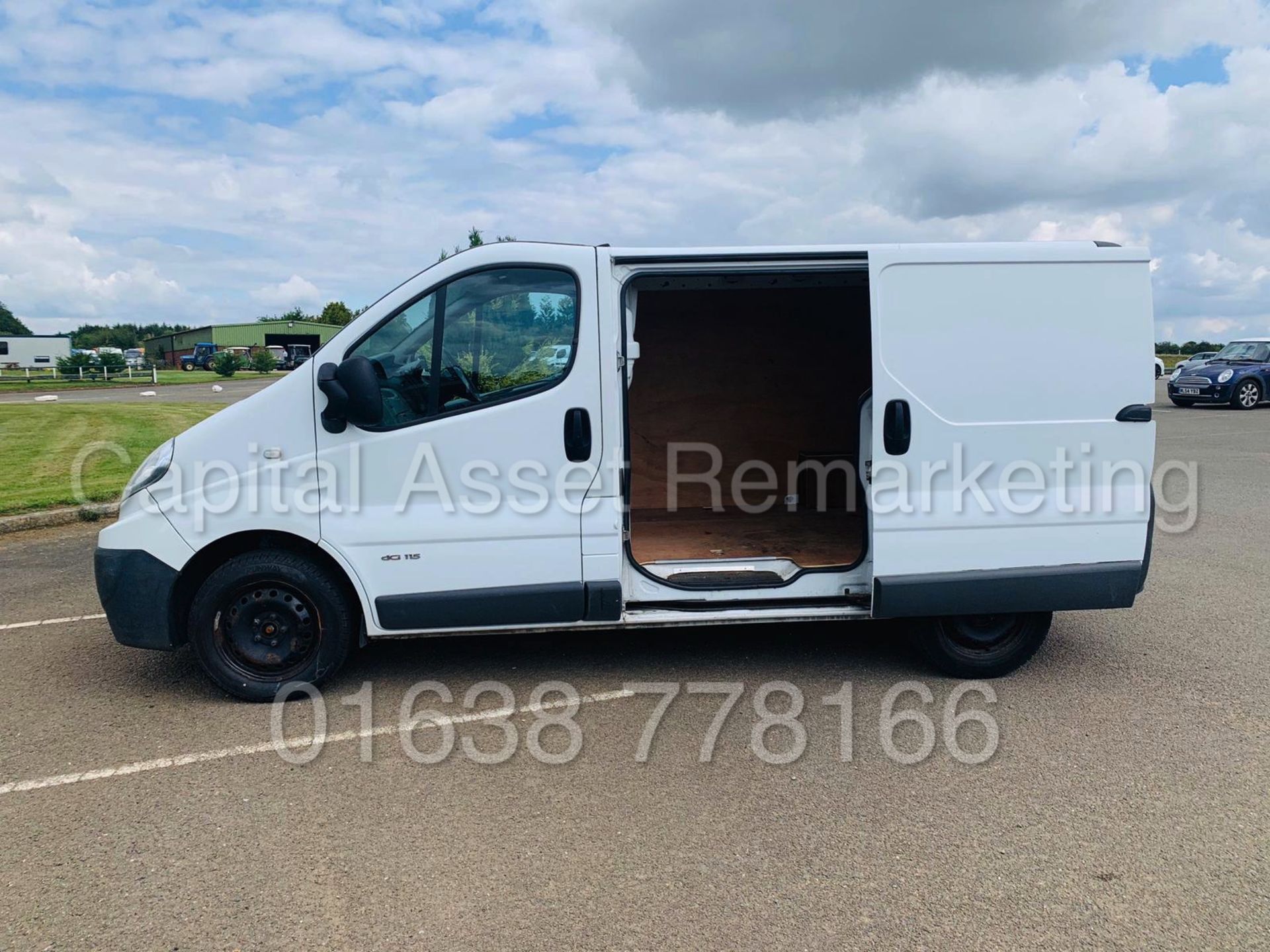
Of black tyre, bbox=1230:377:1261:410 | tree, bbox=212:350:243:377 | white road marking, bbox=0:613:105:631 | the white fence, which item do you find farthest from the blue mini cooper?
tree, bbox=212:350:243:377

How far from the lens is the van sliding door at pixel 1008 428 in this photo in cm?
447

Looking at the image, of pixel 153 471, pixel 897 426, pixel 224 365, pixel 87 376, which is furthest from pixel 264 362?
pixel 897 426

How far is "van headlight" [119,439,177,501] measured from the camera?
4.41 metres

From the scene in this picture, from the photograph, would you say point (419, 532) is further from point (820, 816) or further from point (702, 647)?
point (820, 816)

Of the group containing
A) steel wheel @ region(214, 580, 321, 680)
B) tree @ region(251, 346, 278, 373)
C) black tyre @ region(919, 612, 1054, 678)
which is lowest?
black tyre @ region(919, 612, 1054, 678)

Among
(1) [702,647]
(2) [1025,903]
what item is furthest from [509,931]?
(1) [702,647]

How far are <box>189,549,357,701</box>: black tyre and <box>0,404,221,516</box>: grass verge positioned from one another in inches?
229

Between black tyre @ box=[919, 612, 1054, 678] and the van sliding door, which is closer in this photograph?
the van sliding door

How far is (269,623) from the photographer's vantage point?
A: 4496 mm

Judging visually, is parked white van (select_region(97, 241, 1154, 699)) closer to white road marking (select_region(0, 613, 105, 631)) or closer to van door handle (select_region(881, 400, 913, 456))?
van door handle (select_region(881, 400, 913, 456))

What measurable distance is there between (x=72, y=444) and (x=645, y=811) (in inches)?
494

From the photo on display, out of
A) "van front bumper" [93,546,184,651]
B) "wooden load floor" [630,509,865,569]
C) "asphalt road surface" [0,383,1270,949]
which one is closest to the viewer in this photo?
"asphalt road surface" [0,383,1270,949]

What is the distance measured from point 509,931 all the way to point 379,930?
0.40m

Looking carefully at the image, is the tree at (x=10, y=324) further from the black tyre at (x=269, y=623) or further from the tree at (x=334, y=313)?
the black tyre at (x=269, y=623)
